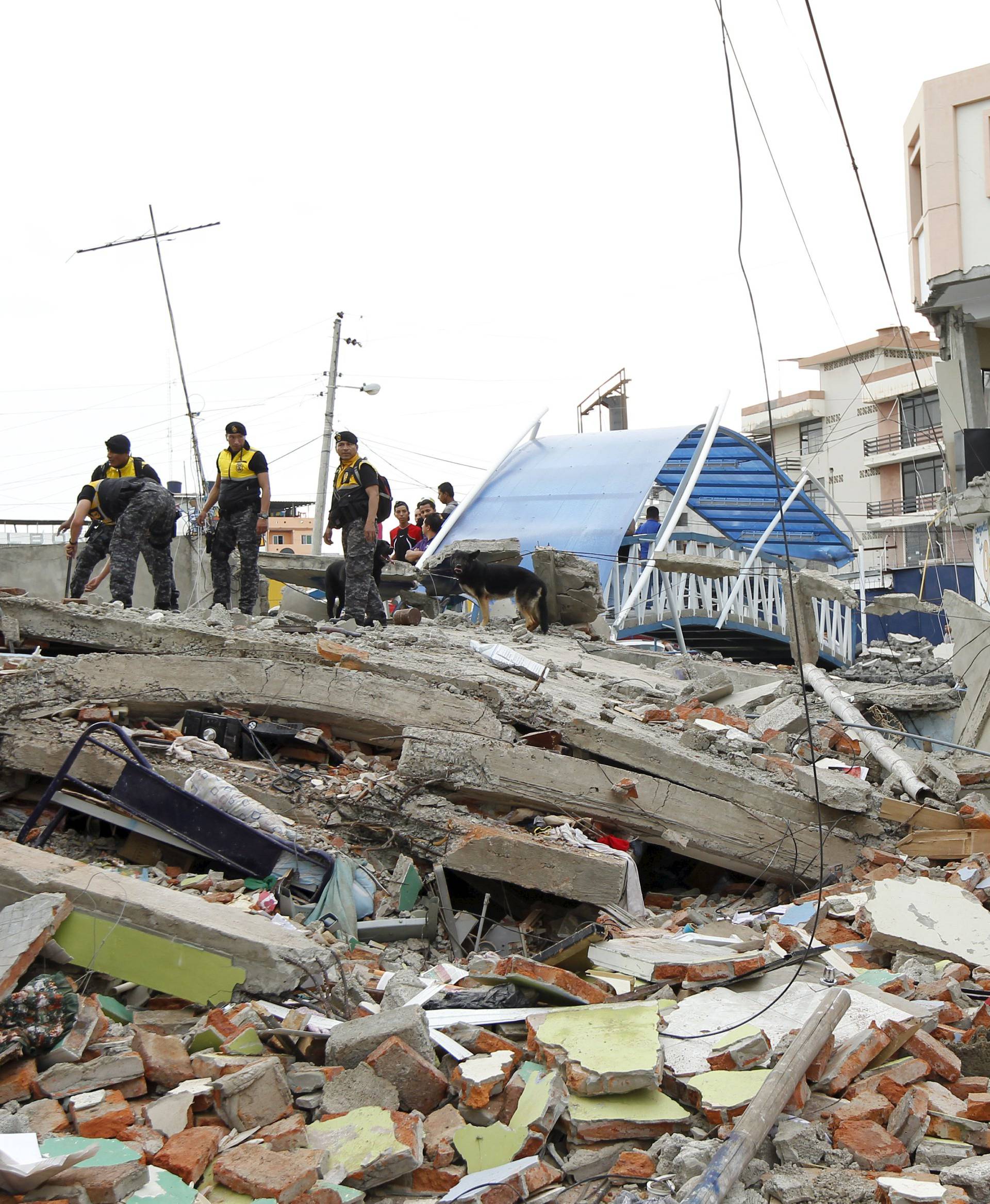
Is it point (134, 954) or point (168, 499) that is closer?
point (134, 954)

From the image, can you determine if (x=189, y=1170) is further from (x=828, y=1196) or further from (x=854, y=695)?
(x=854, y=695)

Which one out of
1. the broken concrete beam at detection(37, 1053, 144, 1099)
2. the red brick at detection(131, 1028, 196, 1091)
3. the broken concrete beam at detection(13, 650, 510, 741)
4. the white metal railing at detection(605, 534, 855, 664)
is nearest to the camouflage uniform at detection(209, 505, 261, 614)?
the broken concrete beam at detection(13, 650, 510, 741)

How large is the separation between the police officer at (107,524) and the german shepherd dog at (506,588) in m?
3.44

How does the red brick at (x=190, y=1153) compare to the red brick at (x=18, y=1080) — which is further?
the red brick at (x=18, y=1080)

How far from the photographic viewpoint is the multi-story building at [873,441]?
3634 cm

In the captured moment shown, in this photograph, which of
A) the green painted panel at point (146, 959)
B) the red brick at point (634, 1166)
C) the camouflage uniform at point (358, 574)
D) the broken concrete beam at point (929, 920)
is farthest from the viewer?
the camouflage uniform at point (358, 574)

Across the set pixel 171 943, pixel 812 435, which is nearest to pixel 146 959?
pixel 171 943

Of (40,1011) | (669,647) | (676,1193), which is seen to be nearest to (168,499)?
(40,1011)

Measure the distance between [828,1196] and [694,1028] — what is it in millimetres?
854

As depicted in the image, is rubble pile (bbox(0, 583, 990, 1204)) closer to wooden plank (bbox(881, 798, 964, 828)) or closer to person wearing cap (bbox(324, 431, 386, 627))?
wooden plank (bbox(881, 798, 964, 828))

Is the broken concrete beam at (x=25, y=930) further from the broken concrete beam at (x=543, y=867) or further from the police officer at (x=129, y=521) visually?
the police officer at (x=129, y=521)

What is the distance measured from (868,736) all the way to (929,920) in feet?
9.27

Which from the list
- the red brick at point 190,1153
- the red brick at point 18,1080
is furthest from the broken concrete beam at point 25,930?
the red brick at point 190,1153

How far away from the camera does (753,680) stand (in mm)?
10477
